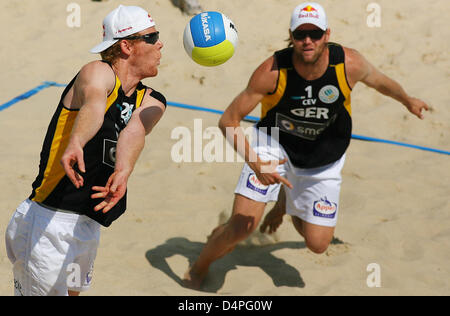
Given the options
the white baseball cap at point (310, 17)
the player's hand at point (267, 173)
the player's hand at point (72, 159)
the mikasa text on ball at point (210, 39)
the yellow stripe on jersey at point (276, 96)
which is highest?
the white baseball cap at point (310, 17)

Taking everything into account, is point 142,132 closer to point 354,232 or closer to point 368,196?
point 354,232

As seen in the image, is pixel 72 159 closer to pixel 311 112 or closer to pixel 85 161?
pixel 85 161

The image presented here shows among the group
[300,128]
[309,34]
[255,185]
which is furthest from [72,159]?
[300,128]

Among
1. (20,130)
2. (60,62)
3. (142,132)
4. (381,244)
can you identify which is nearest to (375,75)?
(381,244)

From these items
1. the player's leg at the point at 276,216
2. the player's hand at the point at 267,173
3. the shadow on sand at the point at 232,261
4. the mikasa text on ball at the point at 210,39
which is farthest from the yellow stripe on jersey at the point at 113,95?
the player's leg at the point at 276,216

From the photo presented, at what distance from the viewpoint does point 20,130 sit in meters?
6.44

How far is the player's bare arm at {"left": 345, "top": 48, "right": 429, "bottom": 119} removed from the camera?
4.23 meters

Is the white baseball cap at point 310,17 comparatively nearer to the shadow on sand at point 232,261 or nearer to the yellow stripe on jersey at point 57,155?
the yellow stripe on jersey at point 57,155

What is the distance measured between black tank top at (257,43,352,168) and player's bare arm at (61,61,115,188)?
1.48 metres

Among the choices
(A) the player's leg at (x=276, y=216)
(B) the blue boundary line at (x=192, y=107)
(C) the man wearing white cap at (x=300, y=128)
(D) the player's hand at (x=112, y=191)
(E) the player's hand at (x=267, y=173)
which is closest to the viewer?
(D) the player's hand at (x=112, y=191)

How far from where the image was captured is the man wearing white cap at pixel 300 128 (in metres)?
4.12

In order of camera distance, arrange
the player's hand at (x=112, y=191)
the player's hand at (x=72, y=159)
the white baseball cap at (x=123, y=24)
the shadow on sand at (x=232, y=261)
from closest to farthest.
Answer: the player's hand at (x=72, y=159) → the player's hand at (x=112, y=191) → the white baseball cap at (x=123, y=24) → the shadow on sand at (x=232, y=261)

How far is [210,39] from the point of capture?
4094mm

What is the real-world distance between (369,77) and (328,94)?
33 centimetres
